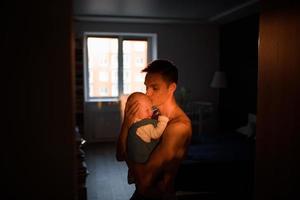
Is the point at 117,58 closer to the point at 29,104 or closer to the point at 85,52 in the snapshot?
the point at 85,52

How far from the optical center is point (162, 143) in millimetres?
1367

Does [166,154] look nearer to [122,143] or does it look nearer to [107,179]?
[122,143]

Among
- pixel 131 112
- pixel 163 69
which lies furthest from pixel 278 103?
pixel 131 112

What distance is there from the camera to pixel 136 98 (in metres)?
1.40

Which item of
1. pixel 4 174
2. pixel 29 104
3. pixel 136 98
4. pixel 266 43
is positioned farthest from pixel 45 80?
pixel 266 43

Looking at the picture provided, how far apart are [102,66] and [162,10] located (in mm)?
1917

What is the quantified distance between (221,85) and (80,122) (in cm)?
281

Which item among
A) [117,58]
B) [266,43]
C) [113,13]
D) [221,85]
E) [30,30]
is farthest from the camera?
[117,58]


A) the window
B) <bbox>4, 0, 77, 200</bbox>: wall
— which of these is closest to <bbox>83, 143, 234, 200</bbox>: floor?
the window

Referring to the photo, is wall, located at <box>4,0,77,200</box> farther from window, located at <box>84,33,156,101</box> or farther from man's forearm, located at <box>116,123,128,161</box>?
window, located at <box>84,33,156,101</box>

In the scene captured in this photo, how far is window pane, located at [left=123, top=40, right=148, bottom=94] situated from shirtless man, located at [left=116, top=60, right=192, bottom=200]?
495 centimetres

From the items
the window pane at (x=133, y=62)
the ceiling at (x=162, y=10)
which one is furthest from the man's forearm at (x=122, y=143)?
the window pane at (x=133, y=62)

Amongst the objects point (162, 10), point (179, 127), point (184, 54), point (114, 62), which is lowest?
point (179, 127)

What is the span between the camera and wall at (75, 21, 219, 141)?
20.2ft
